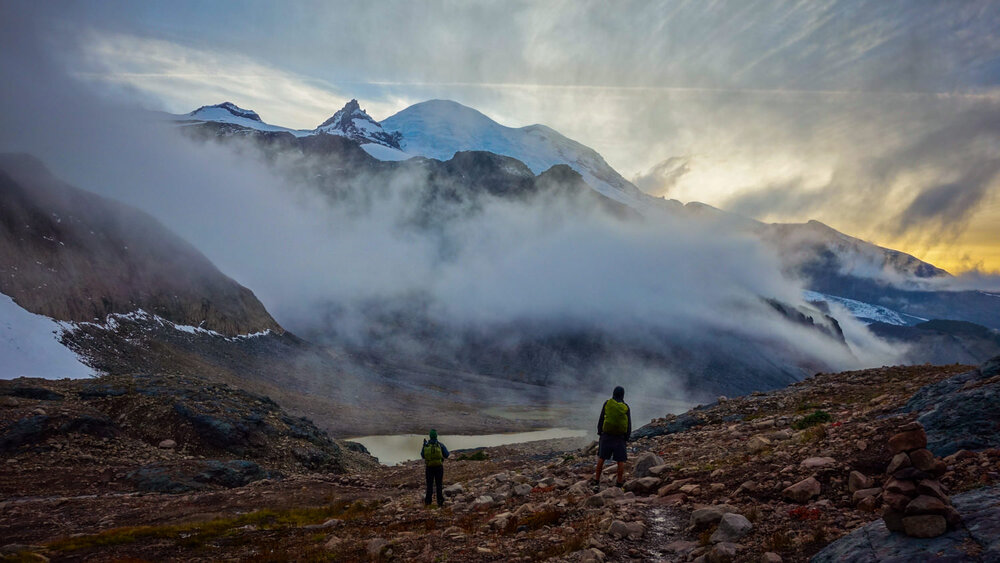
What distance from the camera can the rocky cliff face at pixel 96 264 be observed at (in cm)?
10094

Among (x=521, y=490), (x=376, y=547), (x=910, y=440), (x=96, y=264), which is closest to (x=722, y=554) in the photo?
(x=910, y=440)

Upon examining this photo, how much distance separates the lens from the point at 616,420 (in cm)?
1600

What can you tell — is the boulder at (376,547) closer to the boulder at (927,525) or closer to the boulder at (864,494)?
the boulder at (864,494)

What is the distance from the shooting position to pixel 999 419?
10508mm

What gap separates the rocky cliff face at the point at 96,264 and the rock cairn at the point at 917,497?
412 ft

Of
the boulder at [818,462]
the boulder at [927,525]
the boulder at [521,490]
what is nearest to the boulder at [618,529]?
the boulder at [818,462]

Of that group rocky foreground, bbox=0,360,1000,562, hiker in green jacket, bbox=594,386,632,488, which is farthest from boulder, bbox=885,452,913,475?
hiker in green jacket, bbox=594,386,632,488

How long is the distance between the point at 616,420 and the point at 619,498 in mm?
2701

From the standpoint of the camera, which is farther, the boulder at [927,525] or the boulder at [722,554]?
the boulder at [722,554]

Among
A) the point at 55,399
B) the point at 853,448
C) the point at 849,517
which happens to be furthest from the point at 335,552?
the point at 55,399

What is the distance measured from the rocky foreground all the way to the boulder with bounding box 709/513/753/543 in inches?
1.1

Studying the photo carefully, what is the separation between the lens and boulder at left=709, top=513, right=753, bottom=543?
9234 millimetres

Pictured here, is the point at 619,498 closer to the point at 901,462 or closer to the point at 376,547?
the point at 376,547

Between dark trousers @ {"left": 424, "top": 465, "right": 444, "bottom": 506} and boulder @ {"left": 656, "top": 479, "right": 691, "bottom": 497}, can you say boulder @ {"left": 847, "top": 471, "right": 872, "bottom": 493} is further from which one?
dark trousers @ {"left": 424, "top": 465, "right": 444, "bottom": 506}
